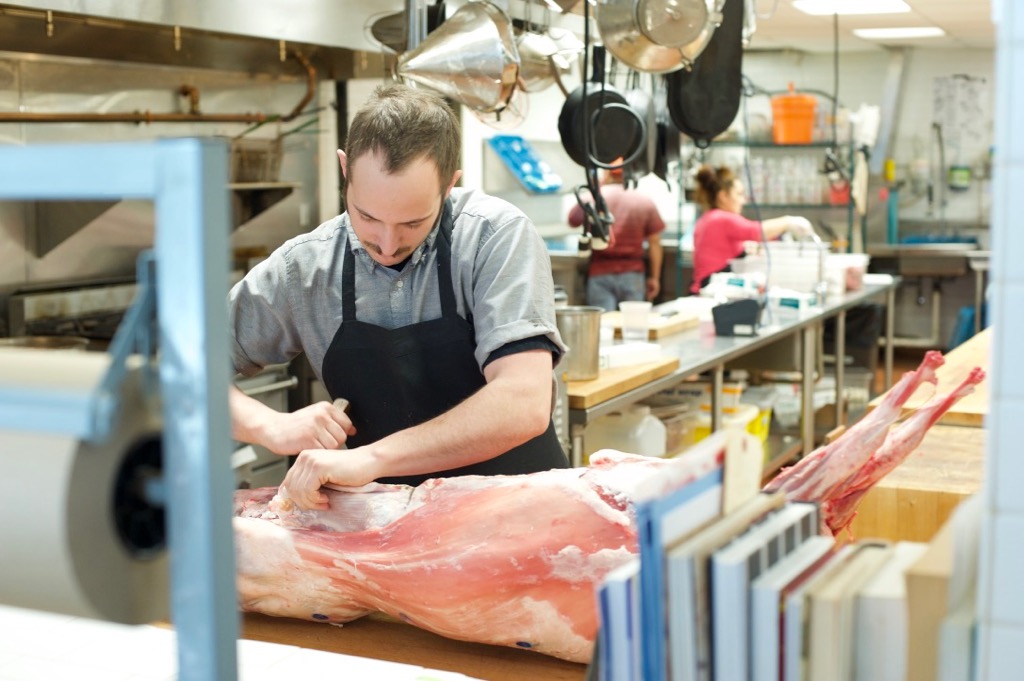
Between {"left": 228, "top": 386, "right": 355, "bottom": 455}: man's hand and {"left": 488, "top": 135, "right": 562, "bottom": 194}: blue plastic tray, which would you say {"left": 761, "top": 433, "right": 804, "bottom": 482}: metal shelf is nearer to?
{"left": 488, "top": 135, "right": 562, "bottom": 194}: blue plastic tray

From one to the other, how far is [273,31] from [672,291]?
525 cm

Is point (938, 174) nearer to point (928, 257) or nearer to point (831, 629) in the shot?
point (928, 257)

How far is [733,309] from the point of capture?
5.23 m

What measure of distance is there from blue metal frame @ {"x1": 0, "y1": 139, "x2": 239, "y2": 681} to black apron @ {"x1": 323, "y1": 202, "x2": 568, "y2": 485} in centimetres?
128

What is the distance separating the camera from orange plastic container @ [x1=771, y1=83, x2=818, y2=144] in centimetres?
790

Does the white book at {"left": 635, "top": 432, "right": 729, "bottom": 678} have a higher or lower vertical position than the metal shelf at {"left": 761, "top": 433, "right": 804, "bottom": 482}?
higher

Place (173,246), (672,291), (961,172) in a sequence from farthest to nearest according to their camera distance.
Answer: (961,172) → (672,291) → (173,246)

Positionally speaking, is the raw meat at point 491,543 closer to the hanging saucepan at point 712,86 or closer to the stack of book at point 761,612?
the stack of book at point 761,612

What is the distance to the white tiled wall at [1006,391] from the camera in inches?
39.3

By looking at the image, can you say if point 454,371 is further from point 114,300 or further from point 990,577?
point 114,300

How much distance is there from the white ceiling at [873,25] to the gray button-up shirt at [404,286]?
499 centimetres

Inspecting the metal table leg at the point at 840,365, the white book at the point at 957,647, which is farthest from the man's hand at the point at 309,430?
the metal table leg at the point at 840,365

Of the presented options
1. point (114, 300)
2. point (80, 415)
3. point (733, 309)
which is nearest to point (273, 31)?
Answer: point (114, 300)

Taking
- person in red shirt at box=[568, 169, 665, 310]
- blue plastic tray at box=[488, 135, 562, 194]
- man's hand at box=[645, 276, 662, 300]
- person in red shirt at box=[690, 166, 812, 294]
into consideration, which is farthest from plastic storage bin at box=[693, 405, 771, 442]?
blue plastic tray at box=[488, 135, 562, 194]
